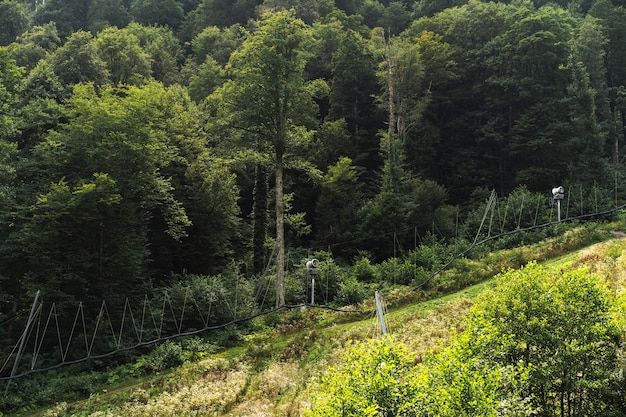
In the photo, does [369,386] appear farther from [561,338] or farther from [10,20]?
[10,20]

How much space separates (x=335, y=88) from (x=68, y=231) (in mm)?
29994

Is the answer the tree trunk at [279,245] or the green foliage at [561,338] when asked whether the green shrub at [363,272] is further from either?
the green foliage at [561,338]

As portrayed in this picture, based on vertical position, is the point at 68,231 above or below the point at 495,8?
below

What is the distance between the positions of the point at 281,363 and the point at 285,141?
11950mm

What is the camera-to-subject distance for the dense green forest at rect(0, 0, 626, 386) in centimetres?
2300

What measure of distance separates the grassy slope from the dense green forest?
11.5 feet

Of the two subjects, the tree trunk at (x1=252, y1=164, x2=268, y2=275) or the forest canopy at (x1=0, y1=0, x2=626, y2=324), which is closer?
the forest canopy at (x1=0, y1=0, x2=626, y2=324)

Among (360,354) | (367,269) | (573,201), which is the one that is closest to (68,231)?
(367,269)

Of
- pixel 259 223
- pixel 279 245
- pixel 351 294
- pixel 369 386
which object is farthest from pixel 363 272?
pixel 369 386

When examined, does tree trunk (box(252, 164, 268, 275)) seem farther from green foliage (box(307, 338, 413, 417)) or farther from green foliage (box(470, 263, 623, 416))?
green foliage (box(307, 338, 413, 417))

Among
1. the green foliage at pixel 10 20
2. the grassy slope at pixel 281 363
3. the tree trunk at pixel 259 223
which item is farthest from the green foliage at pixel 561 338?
the green foliage at pixel 10 20

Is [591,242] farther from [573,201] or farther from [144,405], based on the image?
[144,405]

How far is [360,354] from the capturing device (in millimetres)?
8273

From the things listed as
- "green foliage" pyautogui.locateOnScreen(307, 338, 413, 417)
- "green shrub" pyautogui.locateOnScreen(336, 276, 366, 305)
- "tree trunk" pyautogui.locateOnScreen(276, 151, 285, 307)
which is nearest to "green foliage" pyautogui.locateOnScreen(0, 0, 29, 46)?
"tree trunk" pyautogui.locateOnScreen(276, 151, 285, 307)
